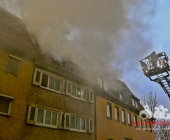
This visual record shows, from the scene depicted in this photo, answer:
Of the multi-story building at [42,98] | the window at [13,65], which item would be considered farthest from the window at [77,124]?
the window at [13,65]

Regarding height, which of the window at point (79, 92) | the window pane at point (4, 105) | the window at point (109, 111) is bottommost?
the window pane at point (4, 105)

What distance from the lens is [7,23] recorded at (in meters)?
10.9

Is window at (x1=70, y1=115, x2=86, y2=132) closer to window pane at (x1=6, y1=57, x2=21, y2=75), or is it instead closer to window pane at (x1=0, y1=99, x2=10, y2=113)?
window pane at (x1=0, y1=99, x2=10, y2=113)

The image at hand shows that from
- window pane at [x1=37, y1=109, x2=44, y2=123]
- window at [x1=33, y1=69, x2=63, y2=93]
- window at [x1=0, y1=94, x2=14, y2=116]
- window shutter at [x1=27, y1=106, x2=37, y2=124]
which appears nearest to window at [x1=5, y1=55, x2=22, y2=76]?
window at [x1=33, y1=69, x2=63, y2=93]

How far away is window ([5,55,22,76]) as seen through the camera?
869 cm

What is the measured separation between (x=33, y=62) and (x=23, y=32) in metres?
2.65

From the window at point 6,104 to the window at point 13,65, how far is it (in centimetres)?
128

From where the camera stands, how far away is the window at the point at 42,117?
880 centimetres

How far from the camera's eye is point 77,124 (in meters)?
11.3

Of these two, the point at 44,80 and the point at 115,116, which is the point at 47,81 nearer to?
the point at 44,80

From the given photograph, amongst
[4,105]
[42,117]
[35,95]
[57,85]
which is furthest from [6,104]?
[57,85]

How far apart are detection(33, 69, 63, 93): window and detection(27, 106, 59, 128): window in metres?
1.36

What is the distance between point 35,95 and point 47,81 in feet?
4.21

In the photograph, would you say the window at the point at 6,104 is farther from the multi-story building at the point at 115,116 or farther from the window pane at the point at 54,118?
the multi-story building at the point at 115,116
